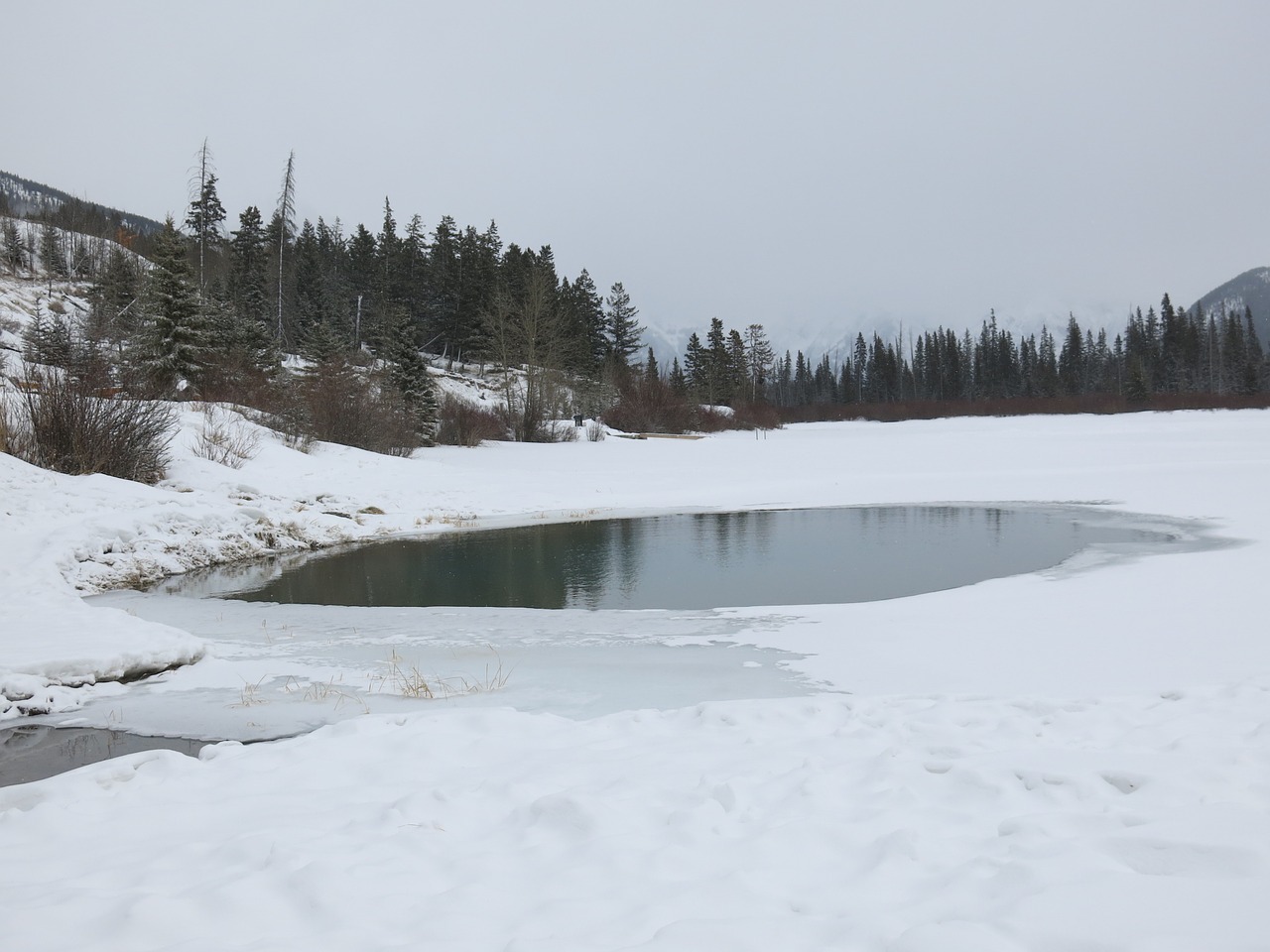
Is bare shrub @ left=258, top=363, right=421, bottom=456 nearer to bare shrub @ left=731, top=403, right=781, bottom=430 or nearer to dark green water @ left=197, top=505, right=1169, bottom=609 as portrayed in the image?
dark green water @ left=197, top=505, right=1169, bottom=609

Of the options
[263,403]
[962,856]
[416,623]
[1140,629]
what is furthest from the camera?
[263,403]

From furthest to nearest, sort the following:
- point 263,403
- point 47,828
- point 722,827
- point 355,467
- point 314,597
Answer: point 263,403
point 355,467
point 314,597
point 47,828
point 722,827

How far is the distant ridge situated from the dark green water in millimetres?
76553

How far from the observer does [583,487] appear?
21.6 metres

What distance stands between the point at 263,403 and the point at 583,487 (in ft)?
36.1

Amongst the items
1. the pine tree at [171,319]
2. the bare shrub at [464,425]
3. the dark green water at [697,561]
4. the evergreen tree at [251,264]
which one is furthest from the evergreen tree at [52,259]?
the dark green water at [697,561]

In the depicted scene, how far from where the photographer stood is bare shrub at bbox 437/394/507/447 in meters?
32.0

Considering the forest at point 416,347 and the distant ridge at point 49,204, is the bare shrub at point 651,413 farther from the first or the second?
the distant ridge at point 49,204

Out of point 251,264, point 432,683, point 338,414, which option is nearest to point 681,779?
point 432,683

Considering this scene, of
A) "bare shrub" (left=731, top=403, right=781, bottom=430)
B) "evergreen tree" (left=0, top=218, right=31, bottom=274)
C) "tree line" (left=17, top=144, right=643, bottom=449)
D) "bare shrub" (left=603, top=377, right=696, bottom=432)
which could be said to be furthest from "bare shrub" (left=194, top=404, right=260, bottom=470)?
"evergreen tree" (left=0, top=218, right=31, bottom=274)

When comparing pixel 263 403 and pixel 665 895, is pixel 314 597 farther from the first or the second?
pixel 263 403

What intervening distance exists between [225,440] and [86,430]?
448 centimetres

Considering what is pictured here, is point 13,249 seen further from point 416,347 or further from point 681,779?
point 681,779

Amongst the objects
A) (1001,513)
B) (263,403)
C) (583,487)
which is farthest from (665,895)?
(263,403)
